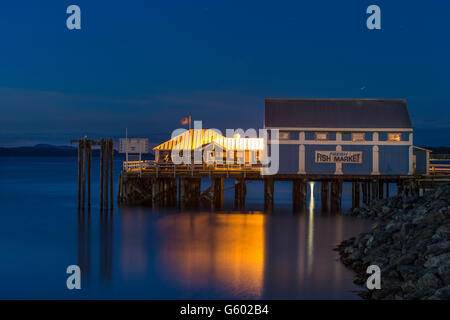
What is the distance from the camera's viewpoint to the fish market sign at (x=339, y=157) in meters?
35.9

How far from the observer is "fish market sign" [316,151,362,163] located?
35.9 metres

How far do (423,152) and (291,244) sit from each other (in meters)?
15.6

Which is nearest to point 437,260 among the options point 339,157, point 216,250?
point 216,250

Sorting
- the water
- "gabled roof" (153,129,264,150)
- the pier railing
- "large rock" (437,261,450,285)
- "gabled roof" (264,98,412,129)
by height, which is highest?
"gabled roof" (264,98,412,129)

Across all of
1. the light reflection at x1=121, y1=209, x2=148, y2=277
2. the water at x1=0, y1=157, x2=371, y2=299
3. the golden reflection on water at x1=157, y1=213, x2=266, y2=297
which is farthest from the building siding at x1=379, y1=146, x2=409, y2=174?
the light reflection at x1=121, y1=209, x2=148, y2=277

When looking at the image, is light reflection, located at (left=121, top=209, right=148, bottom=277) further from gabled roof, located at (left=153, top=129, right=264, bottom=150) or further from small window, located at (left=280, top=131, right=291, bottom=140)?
small window, located at (left=280, top=131, right=291, bottom=140)

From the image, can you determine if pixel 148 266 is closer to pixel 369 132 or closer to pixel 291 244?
pixel 291 244

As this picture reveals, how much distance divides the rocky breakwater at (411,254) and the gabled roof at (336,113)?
11.0 metres

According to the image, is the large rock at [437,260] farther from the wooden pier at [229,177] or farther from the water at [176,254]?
the wooden pier at [229,177]

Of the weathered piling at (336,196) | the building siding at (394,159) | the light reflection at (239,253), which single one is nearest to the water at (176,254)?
the light reflection at (239,253)

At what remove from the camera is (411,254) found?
56.9 ft

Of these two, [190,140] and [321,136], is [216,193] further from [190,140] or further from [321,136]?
[321,136]

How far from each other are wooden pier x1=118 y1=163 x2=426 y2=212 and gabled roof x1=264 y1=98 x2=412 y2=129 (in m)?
3.49
